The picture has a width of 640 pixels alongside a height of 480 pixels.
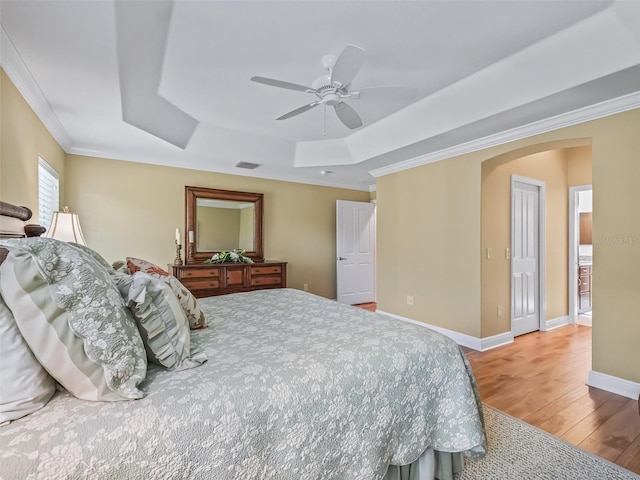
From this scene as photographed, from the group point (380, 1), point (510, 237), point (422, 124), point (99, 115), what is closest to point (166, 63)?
point (99, 115)

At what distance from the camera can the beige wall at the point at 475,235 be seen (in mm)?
2484

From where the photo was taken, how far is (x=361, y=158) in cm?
425

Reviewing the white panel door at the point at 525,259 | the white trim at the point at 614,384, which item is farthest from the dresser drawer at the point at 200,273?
the white trim at the point at 614,384

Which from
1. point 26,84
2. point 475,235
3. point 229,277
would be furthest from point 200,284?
point 475,235

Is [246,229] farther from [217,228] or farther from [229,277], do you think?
[229,277]

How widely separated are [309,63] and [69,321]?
224 cm

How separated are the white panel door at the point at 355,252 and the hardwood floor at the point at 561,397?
2546mm

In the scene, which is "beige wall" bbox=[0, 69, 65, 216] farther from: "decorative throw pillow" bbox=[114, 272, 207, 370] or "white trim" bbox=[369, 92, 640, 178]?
"white trim" bbox=[369, 92, 640, 178]

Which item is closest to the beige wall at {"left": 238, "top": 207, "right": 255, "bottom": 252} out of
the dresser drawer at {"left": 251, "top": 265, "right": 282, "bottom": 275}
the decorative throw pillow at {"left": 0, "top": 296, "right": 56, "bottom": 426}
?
the dresser drawer at {"left": 251, "top": 265, "right": 282, "bottom": 275}

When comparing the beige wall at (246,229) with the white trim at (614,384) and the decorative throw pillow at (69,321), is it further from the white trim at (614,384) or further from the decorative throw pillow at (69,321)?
the white trim at (614,384)

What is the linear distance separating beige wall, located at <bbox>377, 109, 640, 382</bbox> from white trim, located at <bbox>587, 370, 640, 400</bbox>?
41 mm

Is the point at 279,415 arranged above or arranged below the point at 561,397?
above

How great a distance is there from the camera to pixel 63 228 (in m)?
2.42

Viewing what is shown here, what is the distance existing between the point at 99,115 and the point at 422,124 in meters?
3.20
